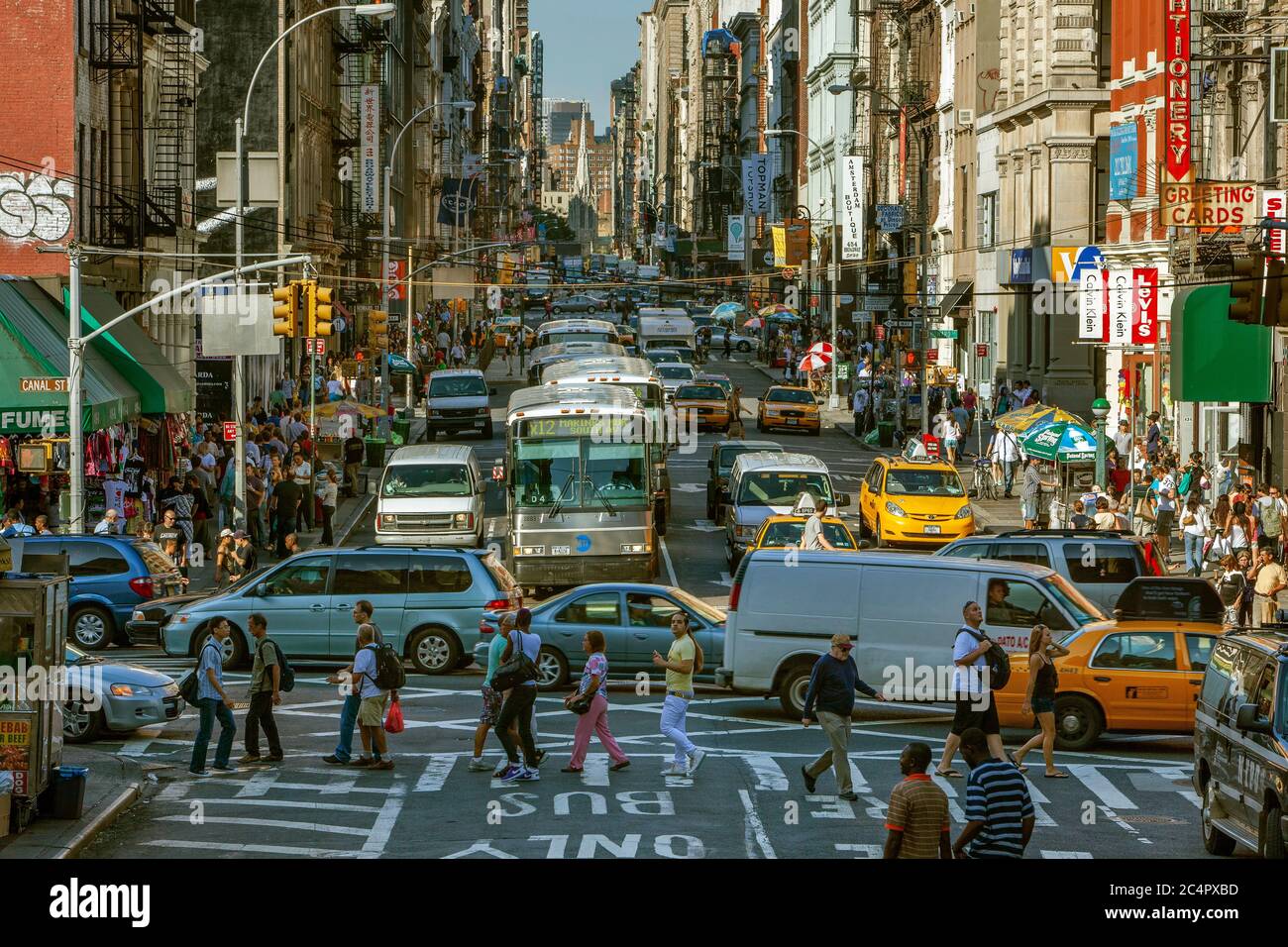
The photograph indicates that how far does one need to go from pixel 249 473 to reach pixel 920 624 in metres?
19.4

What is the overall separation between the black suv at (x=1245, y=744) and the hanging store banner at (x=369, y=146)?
6727 cm

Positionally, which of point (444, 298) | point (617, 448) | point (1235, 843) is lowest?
point (1235, 843)

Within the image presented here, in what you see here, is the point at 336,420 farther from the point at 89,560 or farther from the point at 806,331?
the point at 806,331

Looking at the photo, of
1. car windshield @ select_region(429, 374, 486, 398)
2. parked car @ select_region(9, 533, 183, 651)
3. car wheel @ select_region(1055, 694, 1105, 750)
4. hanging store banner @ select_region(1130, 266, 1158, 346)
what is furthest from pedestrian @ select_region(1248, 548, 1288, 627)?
car windshield @ select_region(429, 374, 486, 398)

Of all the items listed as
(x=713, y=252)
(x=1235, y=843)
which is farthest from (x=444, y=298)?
(x=1235, y=843)

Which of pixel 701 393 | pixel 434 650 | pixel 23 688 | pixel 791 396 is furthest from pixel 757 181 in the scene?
pixel 23 688

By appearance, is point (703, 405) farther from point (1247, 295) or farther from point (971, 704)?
point (971, 704)

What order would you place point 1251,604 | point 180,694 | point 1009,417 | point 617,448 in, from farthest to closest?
point 1009,417 < point 617,448 < point 1251,604 < point 180,694

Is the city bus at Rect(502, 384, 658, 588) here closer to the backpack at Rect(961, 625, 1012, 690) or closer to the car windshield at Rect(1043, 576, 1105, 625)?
the car windshield at Rect(1043, 576, 1105, 625)

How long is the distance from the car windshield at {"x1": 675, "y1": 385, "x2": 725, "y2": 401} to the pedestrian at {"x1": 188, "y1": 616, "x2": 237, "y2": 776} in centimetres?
4182

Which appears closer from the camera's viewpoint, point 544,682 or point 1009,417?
point 544,682

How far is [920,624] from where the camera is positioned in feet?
77.2

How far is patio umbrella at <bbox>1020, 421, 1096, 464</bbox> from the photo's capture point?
41250 millimetres

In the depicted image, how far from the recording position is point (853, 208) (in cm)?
9381
